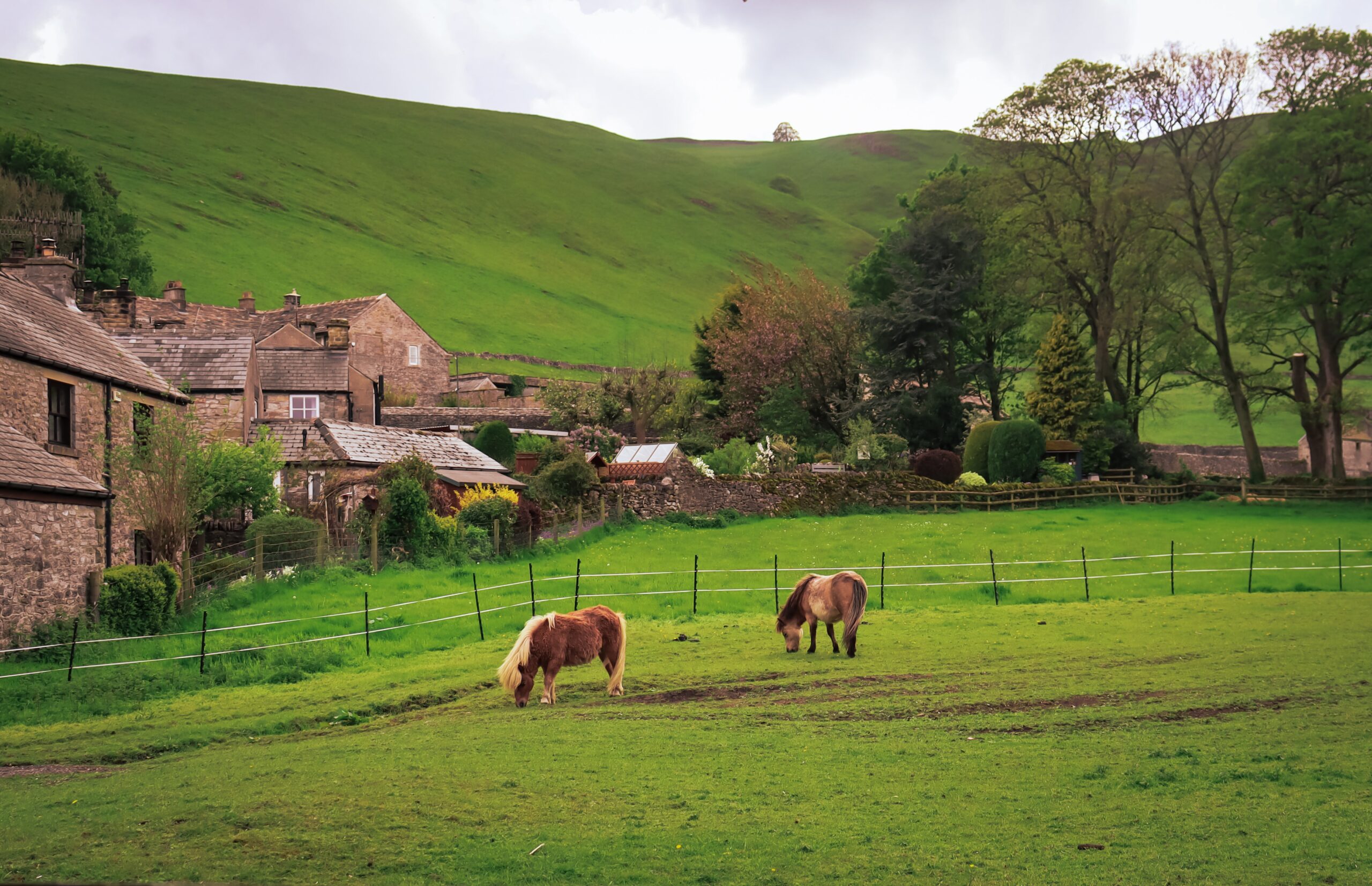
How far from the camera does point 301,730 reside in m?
14.9

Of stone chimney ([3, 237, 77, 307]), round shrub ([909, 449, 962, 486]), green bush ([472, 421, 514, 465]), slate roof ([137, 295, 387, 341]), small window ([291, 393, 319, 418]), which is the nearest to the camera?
stone chimney ([3, 237, 77, 307])

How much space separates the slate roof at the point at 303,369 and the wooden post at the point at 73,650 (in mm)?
32441

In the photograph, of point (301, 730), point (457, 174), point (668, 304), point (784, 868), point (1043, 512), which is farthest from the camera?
point (457, 174)

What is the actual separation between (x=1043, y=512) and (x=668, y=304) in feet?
341

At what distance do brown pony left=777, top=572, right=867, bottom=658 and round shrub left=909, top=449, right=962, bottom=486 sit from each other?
34.4 m

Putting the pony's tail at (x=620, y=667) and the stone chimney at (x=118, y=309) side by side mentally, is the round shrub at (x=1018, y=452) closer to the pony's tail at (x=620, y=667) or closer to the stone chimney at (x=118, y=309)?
the pony's tail at (x=620, y=667)

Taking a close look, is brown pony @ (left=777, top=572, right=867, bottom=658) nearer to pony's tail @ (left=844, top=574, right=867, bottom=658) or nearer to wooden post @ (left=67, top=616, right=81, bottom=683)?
pony's tail @ (left=844, top=574, right=867, bottom=658)

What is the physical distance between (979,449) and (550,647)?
41.8 metres

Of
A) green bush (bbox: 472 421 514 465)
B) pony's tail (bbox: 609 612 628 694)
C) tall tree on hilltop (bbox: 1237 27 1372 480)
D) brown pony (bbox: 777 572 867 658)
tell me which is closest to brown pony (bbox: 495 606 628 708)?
pony's tail (bbox: 609 612 628 694)

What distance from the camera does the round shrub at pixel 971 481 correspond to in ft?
158

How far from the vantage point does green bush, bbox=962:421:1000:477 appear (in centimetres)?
5328

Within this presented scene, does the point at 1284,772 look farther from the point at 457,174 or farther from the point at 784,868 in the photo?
the point at 457,174

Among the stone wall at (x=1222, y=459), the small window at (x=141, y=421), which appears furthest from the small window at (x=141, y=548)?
the stone wall at (x=1222, y=459)

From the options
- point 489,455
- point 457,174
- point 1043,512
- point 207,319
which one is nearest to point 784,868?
point 1043,512
